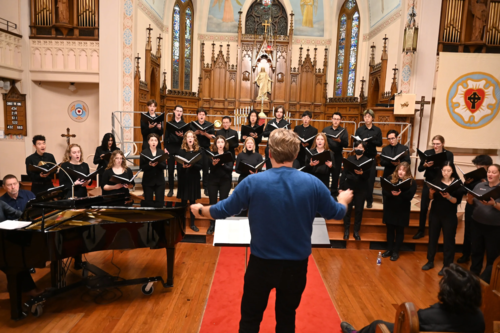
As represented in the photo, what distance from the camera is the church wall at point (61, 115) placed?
31.0 feet

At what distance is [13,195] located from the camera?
4.05 meters

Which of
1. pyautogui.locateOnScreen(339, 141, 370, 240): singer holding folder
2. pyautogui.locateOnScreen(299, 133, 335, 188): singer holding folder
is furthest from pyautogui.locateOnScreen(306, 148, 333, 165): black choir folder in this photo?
pyautogui.locateOnScreen(339, 141, 370, 240): singer holding folder

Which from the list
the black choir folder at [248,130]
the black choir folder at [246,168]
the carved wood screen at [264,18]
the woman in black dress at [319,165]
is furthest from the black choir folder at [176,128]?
the carved wood screen at [264,18]

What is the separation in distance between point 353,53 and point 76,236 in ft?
41.0

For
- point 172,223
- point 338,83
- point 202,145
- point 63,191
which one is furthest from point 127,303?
point 338,83

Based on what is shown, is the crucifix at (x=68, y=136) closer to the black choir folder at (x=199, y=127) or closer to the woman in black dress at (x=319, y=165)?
the black choir folder at (x=199, y=127)

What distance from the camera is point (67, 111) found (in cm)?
957

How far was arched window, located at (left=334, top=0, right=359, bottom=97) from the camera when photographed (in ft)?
43.0

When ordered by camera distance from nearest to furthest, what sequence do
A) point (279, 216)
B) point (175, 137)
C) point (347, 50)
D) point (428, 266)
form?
point (279, 216)
point (428, 266)
point (175, 137)
point (347, 50)

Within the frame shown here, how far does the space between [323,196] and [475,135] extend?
843cm

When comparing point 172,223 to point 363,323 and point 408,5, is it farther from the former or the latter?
point 408,5

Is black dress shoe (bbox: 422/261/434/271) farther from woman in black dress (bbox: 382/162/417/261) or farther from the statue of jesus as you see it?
the statue of jesus

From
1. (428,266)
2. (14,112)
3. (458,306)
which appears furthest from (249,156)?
(14,112)

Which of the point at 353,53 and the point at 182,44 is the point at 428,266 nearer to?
the point at 353,53
